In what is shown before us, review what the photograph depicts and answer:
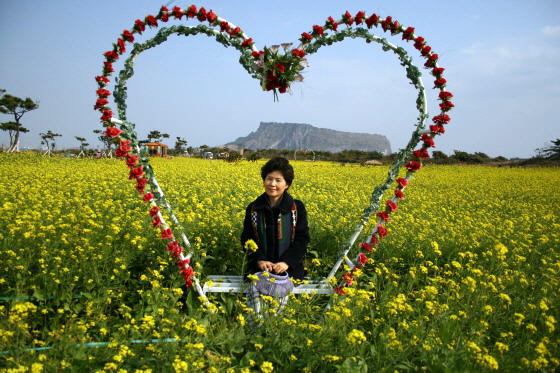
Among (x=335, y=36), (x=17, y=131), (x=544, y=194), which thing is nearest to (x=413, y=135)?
(x=335, y=36)

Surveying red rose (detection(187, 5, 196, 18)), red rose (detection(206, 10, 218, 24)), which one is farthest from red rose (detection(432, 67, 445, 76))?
red rose (detection(187, 5, 196, 18))

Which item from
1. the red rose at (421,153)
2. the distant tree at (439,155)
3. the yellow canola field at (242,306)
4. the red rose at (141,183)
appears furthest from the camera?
the distant tree at (439,155)

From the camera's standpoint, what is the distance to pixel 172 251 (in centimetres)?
300

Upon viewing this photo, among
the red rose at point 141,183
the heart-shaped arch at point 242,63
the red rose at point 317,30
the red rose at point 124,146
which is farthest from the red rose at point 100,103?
the red rose at point 317,30

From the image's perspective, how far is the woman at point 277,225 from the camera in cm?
318

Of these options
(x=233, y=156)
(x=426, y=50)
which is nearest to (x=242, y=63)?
(x=426, y=50)

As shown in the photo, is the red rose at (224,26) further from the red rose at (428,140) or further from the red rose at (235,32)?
the red rose at (428,140)

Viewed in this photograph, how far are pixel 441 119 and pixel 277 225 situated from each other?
6.06 feet

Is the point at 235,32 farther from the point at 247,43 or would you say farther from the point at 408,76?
the point at 408,76

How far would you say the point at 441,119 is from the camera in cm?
332

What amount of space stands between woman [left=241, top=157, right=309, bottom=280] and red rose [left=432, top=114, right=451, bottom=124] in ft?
4.80

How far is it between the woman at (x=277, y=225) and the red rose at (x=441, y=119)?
1462 millimetres

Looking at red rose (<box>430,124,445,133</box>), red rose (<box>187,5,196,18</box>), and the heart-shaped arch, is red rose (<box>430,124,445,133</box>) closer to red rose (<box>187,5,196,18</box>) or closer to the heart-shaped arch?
the heart-shaped arch

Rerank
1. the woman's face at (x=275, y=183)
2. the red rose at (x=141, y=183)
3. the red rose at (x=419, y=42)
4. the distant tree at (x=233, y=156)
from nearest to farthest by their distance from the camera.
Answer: the red rose at (x=141, y=183), the woman's face at (x=275, y=183), the red rose at (x=419, y=42), the distant tree at (x=233, y=156)
